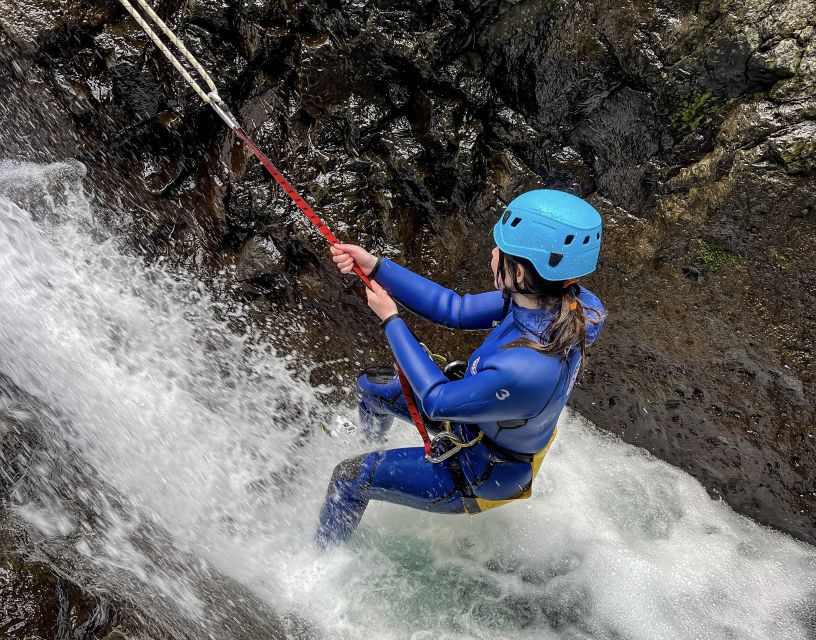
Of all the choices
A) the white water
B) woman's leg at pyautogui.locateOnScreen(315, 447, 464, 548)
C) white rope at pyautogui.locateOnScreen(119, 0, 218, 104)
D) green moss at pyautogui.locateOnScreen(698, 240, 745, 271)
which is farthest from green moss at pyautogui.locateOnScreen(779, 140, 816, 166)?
white rope at pyautogui.locateOnScreen(119, 0, 218, 104)

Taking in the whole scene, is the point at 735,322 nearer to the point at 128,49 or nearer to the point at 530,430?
the point at 530,430

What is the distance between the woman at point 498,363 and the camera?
7.03ft

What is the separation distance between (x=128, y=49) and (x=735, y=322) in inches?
165

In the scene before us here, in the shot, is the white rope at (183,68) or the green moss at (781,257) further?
the green moss at (781,257)

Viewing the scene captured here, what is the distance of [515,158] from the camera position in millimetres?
3914

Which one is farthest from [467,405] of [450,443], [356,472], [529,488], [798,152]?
[798,152]

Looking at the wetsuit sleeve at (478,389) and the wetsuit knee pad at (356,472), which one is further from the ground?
the wetsuit sleeve at (478,389)

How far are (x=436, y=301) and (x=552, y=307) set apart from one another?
0.62 meters

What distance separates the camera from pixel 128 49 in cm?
412

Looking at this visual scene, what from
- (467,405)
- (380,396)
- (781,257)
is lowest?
(781,257)

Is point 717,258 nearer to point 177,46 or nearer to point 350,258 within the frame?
point 350,258

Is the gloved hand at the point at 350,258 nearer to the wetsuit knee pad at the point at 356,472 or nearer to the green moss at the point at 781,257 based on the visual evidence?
the wetsuit knee pad at the point at 356,472

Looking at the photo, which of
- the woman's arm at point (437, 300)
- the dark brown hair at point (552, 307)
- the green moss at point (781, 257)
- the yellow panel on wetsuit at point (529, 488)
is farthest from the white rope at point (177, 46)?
the green moss at point (781, 257)

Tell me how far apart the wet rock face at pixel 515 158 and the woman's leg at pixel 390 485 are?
1507mm
